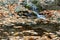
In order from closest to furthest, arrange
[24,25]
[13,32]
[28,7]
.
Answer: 1. [13,32]
2. [24,25]
3. [28,7]

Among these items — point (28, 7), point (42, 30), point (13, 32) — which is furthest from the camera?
point (28, 7)

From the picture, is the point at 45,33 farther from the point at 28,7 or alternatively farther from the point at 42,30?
the point at 28,7

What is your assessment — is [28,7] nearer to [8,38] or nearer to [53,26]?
[53,26]

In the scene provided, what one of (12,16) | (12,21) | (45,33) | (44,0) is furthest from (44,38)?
(44,0)

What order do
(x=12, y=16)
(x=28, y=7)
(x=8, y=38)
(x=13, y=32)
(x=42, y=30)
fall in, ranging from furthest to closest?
(x=28, y=7)
(x=12, y=16)
(x=42, y=30)
(x=13, y=32)
(x=8, y=38)

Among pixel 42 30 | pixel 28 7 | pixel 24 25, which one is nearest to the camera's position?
pixel 42 30

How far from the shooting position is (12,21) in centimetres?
949

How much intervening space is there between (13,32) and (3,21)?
1.81 meters

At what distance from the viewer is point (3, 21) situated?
9.41 meters

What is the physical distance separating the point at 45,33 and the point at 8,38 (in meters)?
1.47

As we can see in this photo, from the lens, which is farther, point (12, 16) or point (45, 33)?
point (12, 16)

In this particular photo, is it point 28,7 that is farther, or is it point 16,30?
point 28,7

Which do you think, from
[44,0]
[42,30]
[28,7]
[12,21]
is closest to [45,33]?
[42,30]

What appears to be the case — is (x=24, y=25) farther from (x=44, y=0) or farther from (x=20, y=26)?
(x=44, y=0)
